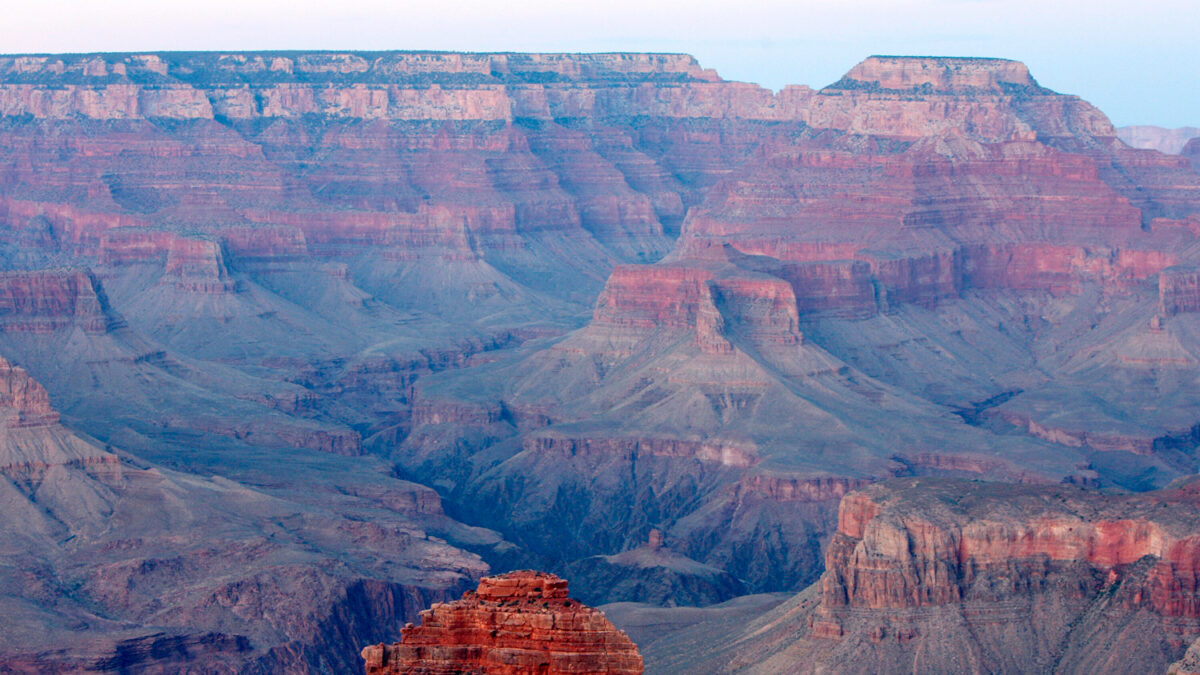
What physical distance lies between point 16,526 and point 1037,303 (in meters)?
93.7

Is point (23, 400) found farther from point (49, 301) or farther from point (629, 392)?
point (629, 392)

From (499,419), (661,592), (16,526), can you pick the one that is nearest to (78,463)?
(16,526)

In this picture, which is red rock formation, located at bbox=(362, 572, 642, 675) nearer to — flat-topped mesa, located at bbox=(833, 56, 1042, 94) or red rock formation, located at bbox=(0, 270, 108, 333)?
red rock formation, located at bbox=(0, 270, 108, 333)

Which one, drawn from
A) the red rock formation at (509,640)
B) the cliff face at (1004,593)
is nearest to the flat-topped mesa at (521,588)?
the red rock formation at (509,640)

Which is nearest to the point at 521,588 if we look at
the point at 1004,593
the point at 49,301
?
the point at 1004,593

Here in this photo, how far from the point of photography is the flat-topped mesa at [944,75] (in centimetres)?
18100

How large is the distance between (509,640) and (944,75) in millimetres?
154603

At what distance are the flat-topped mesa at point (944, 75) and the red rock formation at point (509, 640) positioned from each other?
153m

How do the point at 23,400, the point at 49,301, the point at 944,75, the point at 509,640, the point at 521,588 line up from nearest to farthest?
the point at 509,640 → the point at 521,588 → the point at 23,400 → the point at 49,301 → the point at 944,75

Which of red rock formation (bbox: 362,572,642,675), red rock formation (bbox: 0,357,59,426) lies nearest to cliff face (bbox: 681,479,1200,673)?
red rock formation (bbox: 362,572,642,675)

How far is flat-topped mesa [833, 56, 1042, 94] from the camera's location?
7126 inches

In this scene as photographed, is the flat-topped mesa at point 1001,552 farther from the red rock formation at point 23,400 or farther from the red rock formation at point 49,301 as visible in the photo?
the red rock formation at point 49,301

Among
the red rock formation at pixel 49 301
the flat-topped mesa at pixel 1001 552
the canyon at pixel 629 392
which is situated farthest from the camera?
the red rock formation at pixel 49 301

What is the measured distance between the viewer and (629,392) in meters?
127
